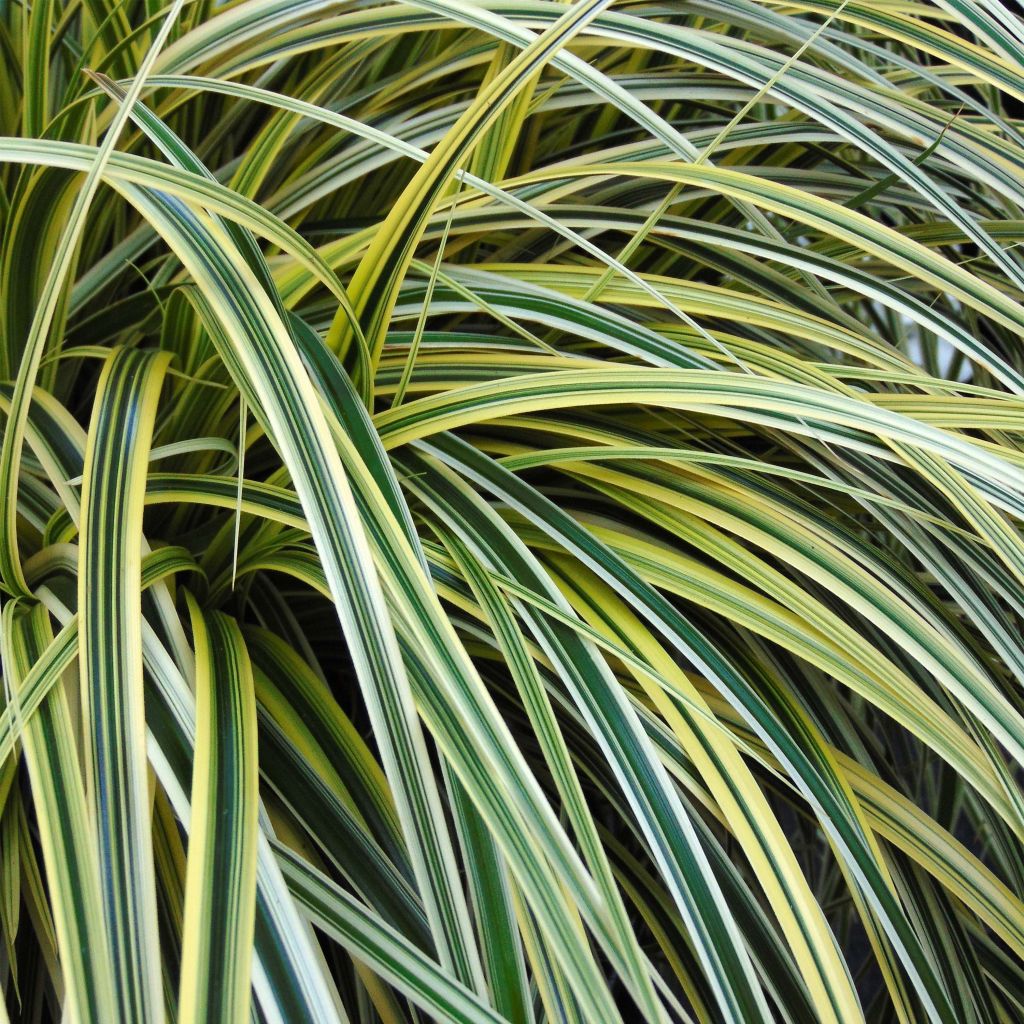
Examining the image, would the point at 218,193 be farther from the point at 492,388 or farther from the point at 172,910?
the point at 172,910

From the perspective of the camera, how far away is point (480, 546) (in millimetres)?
458

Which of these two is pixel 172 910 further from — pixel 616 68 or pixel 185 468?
pixel 616 68

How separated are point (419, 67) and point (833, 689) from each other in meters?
0.46

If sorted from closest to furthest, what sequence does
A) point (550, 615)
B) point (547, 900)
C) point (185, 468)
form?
point (547, 900) → point (550, 615) → point (185, 468)

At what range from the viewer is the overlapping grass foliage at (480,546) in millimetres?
362

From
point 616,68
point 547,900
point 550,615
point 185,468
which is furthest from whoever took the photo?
point 616,68

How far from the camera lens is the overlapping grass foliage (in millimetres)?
362

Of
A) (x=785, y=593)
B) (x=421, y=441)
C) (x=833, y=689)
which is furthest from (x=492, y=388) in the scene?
(x=833, y=689)

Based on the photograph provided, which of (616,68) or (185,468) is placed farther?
(616,68)

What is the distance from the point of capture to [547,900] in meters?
0.33

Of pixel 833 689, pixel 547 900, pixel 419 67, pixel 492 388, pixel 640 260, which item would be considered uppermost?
pixel 419 67

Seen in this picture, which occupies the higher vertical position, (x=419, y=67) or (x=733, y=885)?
(x=419, y=67)

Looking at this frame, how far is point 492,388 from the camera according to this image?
451 mm

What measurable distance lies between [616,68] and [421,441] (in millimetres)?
364
